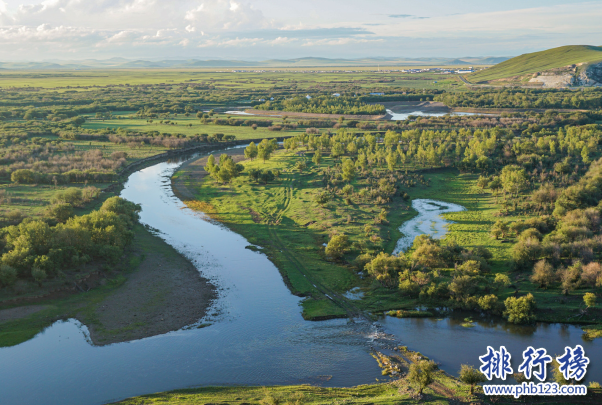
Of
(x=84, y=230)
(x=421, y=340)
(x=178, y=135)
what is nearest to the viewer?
(x=421, y=340)

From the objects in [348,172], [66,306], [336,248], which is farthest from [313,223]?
[66,306]

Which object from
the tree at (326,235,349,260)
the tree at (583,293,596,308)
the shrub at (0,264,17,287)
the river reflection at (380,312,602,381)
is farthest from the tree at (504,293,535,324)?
the shrub at (0,264,17,287)

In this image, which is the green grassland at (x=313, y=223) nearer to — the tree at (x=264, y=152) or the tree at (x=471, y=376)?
the tree at (x=264, y=152)

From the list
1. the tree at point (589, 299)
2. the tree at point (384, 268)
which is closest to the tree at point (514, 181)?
the tree at point (384, 268)

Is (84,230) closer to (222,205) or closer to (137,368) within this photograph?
(137,368)

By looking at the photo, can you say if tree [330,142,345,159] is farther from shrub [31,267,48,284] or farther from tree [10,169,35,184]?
shrub [31,267,48,284]

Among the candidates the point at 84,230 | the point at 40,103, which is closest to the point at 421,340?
the point at 84,230
